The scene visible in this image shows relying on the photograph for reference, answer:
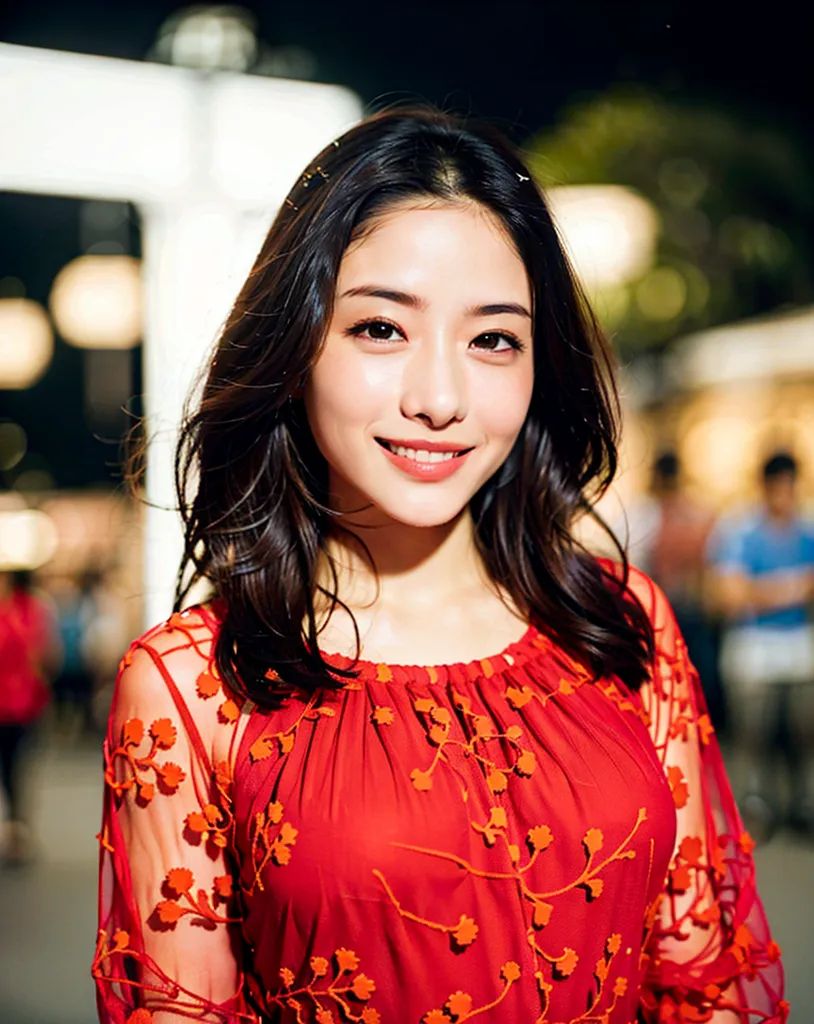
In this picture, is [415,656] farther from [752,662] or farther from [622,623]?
[752,662]

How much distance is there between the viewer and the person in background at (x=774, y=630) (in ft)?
15.1

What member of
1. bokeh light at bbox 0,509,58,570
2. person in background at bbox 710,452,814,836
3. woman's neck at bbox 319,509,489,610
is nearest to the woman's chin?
woman's neck at bbox 319,509,489,610

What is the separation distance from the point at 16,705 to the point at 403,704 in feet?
14.0

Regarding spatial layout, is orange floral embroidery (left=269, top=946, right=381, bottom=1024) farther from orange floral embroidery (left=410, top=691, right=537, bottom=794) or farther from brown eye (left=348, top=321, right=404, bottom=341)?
brown eye (left=348, top=321, right=404, bottom=341)

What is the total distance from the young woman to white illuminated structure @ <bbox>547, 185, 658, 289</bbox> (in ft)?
13.8

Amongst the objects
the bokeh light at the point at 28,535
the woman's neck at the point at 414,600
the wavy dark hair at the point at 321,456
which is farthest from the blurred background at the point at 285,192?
the bokeh light at the point at 28,535

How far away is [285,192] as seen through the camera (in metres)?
2.13

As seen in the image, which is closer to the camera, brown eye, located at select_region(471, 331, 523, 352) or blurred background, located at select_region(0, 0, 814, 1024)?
brown eye, located at select_region(471, 331, 523, 352)

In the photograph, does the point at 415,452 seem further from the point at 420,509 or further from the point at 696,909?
the point at 696,909

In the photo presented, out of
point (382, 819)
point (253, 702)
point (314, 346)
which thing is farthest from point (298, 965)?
point (314, 346)

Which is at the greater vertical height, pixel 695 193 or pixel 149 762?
pixel 695 193

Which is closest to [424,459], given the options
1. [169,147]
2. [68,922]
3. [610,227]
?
[169,147]

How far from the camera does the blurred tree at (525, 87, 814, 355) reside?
5.36m

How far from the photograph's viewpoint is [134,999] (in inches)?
50.4
